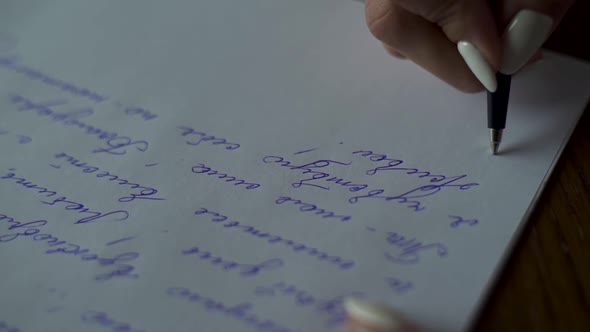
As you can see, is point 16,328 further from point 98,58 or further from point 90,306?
point 98,58

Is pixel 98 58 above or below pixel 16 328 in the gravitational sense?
above

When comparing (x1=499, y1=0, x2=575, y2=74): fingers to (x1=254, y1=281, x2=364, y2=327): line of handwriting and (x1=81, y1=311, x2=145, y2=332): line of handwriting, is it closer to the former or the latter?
(x1=254, y1=281, x2=364, y2=327): line of handwriting

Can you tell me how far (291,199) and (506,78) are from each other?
0.17 metres

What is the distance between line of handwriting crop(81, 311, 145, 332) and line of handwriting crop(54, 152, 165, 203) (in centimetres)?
9

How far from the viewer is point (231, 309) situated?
392 mm

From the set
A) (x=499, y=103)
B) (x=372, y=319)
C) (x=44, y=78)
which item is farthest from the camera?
(x=44, y=78)

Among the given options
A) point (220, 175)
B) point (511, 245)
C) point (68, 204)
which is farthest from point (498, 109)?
point (68, 204)

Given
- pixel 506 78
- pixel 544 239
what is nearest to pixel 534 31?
pixel 506 78

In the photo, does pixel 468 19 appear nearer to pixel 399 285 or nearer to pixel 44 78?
pixel 399 285

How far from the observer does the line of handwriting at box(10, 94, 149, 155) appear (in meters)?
0.50

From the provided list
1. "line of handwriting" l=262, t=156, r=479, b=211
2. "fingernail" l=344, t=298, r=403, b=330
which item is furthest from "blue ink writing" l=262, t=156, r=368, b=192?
"fingernail" l=344, t=298, r=403, b=330

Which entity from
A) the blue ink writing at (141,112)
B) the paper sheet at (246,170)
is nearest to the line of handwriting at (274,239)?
the paper sheet at (246,170)

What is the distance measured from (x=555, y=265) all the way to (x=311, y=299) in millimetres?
156

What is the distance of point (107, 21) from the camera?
2.04 feet
